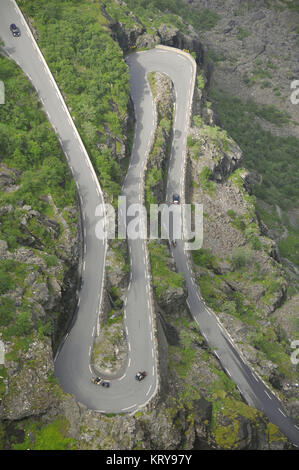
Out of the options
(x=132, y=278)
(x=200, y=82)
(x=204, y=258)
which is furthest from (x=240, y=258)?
(x=200, y=82)

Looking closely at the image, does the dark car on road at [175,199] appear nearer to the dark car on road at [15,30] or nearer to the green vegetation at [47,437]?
the dark car on road at [15,30]

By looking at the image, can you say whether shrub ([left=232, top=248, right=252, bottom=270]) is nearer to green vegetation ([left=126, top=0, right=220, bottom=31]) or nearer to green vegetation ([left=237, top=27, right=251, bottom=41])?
green vegetation ([left=126, top=0, right=220, bottom=31])

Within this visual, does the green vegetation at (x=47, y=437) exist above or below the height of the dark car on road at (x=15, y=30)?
below

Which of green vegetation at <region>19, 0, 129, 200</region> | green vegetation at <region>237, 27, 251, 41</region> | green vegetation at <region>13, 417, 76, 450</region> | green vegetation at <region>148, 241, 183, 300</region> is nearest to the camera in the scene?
green vegetation at <region>13, 417, 76, 450</region>

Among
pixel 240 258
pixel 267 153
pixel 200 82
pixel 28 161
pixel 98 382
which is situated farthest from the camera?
pixel 267 153

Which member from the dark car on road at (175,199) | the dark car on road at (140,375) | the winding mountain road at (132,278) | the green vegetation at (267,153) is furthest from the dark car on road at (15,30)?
the green vegetation at (267,153)

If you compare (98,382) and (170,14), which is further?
(170,14)

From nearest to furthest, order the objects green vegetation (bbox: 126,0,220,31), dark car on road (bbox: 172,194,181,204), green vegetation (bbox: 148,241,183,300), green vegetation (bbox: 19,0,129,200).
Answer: green vegetation (bbox: 148,241,183,300) → green vegetation (bbox: 19,0,129,200) → dark car on road (bbox: 172,194,181,204) → green vegetation (bbox: 126,0,220,31)

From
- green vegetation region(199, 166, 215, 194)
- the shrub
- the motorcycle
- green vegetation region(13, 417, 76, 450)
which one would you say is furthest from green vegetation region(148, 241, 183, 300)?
green vegetation region(13, 417, 76, 450)

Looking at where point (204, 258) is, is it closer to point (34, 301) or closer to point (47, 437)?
point (34, 301)
